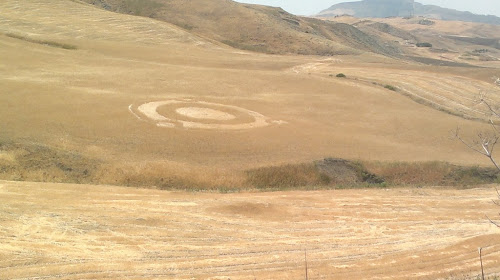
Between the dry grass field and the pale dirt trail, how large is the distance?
0.24 ft

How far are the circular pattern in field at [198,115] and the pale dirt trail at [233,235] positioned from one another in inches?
353

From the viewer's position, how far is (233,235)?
16156 mm

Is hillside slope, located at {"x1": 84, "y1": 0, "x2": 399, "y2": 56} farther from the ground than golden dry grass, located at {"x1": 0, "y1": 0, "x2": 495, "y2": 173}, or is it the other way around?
hillside slope, located at {"x1": 84, "y1": 0, "x2": 399, "y2": 56}

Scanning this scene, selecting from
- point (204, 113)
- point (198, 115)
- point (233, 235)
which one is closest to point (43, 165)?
point (233, 235)

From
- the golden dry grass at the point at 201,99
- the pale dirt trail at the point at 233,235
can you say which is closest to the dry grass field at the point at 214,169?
the pale dirt trail at the point at 233,235

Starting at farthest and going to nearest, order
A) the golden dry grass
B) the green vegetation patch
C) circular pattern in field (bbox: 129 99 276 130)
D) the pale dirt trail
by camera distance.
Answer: circular pattern in field (bbox: 129 99 276 130)
the golden dry grass
the green vegetation patch
the pale dirt trail

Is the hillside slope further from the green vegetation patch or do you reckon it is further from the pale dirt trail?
the pale dirt trail

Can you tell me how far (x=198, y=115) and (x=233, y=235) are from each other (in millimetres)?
16035

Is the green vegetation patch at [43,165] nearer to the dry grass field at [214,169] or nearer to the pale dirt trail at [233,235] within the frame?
the dry grass field at [214,169]

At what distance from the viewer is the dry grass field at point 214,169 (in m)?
14.1

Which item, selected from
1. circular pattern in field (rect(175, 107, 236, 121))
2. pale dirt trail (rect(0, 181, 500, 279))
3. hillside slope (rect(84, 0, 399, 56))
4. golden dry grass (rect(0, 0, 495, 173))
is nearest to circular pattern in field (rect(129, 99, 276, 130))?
circular pattern in field (rect(175, 107, 236, 121))

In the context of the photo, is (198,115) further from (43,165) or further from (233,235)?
(233,235)

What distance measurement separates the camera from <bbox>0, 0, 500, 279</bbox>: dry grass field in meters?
14.1

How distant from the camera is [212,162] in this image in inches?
947
